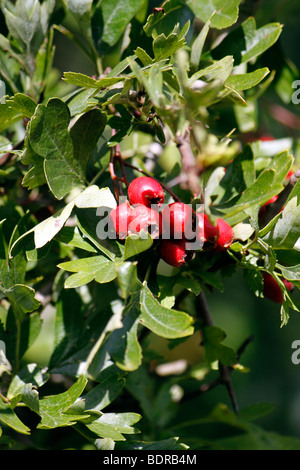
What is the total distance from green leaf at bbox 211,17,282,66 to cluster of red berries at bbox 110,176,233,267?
36 cm

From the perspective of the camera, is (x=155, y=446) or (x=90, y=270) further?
(x=155, y=446)

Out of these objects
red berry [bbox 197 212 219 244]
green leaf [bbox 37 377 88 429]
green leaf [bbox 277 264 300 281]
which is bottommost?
green leaf [bbox 37 377 88 429]

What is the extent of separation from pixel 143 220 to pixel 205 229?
106 millimetres

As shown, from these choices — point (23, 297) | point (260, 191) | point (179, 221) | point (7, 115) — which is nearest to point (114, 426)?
point (23, 297)

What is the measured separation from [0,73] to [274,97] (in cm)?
110

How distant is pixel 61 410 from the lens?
2.70 ft

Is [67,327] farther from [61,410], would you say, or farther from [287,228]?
[287,228]

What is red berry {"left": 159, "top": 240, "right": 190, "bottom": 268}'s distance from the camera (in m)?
0.81

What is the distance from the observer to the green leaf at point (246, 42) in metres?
0.98

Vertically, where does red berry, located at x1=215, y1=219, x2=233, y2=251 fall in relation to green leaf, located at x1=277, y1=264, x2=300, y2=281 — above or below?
above

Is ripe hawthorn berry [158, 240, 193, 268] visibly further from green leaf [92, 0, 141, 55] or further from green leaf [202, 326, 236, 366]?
green leaf [92, 0, 141, 55]

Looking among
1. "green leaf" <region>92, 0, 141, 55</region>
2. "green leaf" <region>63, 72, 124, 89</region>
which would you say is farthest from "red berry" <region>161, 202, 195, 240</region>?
"green leaf" <region>92, 0, 141, 55</region>
